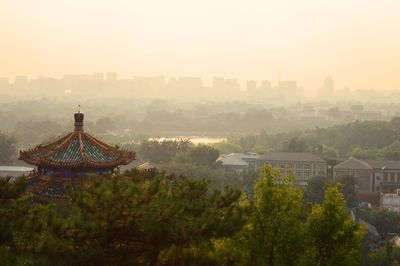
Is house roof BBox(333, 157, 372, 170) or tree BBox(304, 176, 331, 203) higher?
house roof BBox(333, 157, 372, 170)

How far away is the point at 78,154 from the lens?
1516 centimetres

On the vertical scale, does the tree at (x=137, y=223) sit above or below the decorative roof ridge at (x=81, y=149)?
below

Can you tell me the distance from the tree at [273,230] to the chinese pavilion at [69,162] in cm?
452

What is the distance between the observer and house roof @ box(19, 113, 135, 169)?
14.9m

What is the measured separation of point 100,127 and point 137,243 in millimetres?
81281

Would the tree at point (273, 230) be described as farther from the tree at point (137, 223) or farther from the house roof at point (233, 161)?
the house roof at point (233, 161)

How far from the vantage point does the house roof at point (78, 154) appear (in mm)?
14906

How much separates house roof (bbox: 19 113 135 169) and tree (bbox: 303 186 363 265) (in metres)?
5.22

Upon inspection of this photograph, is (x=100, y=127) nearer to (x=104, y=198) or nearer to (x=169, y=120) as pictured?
(x=169, y=120)

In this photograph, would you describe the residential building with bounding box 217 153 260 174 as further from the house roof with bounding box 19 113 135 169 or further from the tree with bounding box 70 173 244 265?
the tree with bounding box 70 173 244 265

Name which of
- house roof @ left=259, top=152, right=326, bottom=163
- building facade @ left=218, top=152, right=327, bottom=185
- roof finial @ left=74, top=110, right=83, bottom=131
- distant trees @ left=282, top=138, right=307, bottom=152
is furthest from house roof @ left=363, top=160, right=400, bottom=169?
roof finial @ left=74, top=110, right=83, bottom=131

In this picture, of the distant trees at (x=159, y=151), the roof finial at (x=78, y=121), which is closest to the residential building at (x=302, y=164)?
the distant trees at (x=159, y=151)

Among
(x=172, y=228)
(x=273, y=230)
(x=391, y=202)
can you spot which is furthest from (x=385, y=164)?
(x=172, y=228)

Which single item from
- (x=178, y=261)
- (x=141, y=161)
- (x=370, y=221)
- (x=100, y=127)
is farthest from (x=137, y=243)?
(x=100, y=127)
